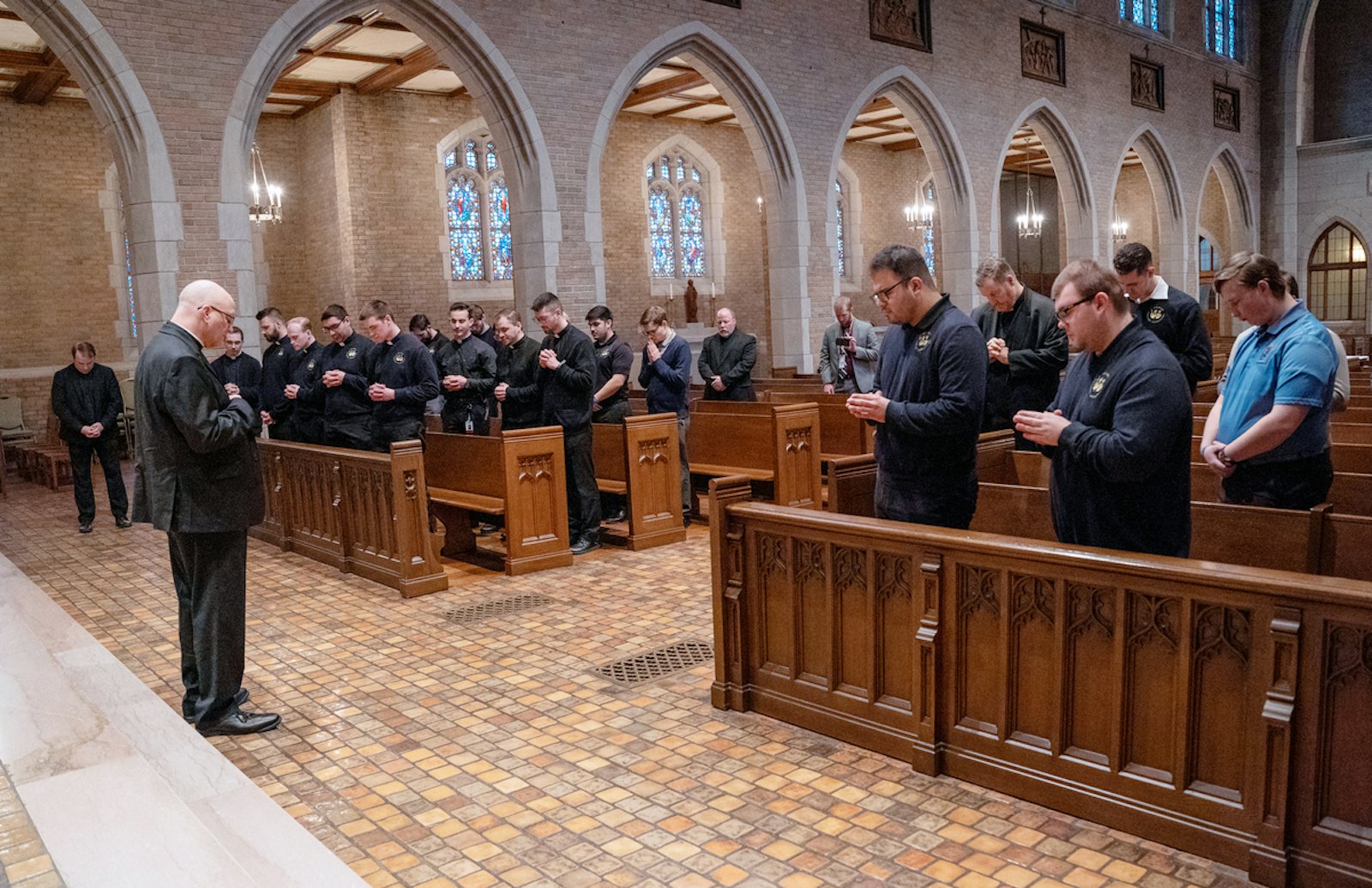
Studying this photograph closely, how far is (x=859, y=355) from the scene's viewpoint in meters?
8.07

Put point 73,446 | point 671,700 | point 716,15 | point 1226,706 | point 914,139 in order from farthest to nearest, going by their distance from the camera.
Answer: point 914,139 < point 716,15 < point 73,446 < point 671,700 < point 1226,706

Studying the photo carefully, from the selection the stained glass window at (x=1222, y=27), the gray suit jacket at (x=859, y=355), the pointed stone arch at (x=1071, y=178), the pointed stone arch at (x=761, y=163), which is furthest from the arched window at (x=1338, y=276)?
the gray suit jacket at (x=859, y=355)

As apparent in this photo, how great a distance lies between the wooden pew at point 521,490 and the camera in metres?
6.47

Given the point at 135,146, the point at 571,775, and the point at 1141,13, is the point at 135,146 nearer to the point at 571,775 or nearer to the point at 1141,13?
the point at 571,775

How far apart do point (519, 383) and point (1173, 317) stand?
4.22 m

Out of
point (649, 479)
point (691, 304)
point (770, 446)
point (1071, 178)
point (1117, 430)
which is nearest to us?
point (1117, 430)

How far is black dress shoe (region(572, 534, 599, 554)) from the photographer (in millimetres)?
7031

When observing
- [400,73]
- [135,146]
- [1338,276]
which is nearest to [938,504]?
[135,146]

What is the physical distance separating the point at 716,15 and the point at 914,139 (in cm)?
1036

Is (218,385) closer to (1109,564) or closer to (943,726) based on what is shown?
(943,726)

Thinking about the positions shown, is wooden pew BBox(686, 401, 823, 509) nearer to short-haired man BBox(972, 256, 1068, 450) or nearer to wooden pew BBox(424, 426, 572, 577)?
wooden pew BBox(424, 426, 572, 577)

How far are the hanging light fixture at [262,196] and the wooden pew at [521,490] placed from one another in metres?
6.35

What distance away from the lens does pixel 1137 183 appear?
25219 mm

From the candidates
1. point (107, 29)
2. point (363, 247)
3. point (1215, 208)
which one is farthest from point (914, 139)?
point (107, 29)
